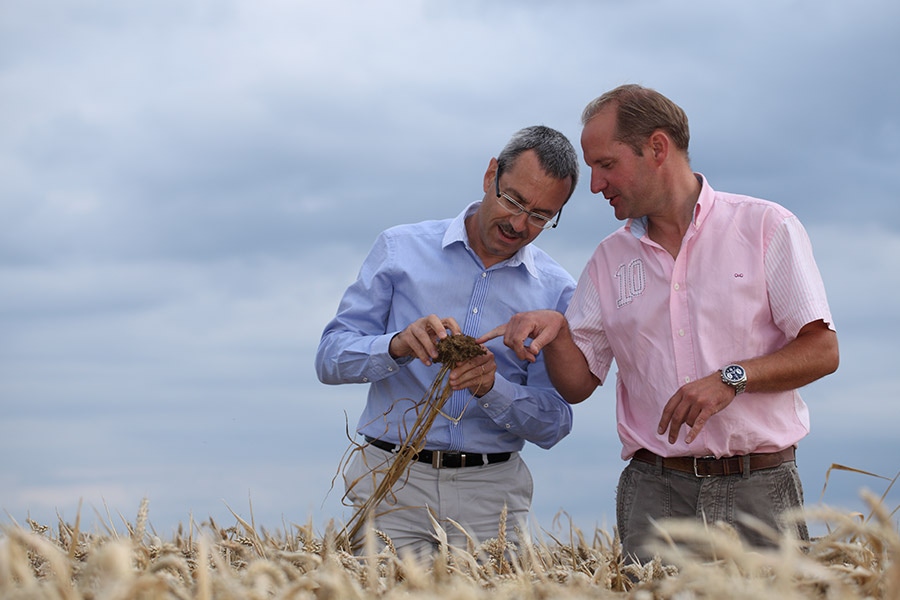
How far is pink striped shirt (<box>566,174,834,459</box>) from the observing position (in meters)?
3.57

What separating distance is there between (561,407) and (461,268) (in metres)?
0.80

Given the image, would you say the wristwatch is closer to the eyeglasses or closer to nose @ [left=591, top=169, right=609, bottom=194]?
nose @ [left=591, top=169, right=609, bottom=194]

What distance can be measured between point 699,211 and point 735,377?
0.74 m

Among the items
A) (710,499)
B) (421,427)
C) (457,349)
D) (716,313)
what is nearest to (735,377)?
(716,313)

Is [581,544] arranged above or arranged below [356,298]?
below

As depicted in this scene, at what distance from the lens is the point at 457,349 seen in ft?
12.5

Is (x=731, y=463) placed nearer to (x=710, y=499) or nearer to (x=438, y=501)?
(x=710, y=499)

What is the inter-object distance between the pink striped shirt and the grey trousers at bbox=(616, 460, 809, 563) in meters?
0.10

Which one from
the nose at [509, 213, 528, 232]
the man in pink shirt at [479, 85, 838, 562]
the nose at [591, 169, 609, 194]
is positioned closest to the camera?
the man in pink shirt at [479, 85, 838, 562]

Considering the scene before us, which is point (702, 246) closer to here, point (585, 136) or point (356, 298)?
point (585, 136)

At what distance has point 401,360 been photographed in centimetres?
426

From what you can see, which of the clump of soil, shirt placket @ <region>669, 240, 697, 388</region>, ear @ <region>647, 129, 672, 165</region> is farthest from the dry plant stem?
ear @ <region>647, 129, 672, 165</region>

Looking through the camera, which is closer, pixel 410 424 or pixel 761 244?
pixel 761 244

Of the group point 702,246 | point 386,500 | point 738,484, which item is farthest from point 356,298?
point 738,484
